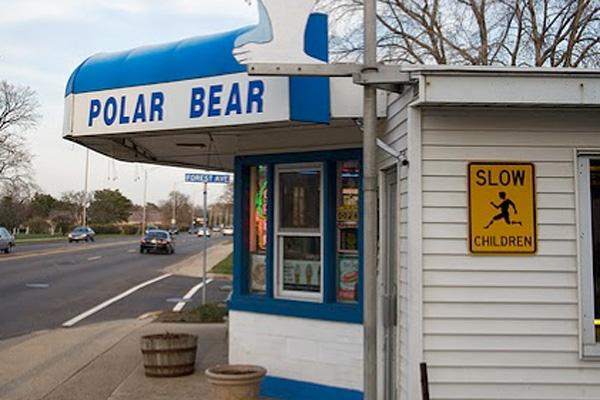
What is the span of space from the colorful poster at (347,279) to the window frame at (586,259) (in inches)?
96.2

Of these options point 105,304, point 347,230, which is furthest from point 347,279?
point 105,304

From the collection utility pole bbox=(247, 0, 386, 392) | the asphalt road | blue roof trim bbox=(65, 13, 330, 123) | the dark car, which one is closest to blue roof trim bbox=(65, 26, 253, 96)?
blue roof trim bbox=(65, 13, 330, 123)

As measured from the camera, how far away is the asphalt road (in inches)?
583

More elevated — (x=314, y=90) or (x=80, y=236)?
(x=314, y=90)

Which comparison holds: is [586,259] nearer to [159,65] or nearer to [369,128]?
[369,128]

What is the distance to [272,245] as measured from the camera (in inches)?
291

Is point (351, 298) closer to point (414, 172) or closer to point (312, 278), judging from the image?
point (312, 278)

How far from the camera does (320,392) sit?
6.74 metres

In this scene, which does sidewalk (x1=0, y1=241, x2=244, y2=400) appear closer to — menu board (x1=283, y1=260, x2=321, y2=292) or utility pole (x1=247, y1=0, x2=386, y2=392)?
menu board (x1=283, y1=260, x2=321, y2=292)

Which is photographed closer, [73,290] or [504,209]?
[504,209]

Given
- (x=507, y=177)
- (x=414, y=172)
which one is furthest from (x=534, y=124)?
(x=414, y=172)

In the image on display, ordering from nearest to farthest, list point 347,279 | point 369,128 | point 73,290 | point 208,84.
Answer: point 369,128 < point 208,84 < point 347,279 < point 73,290

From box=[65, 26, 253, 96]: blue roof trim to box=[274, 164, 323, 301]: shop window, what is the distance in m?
1.66

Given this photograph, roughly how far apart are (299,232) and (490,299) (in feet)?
9.15
